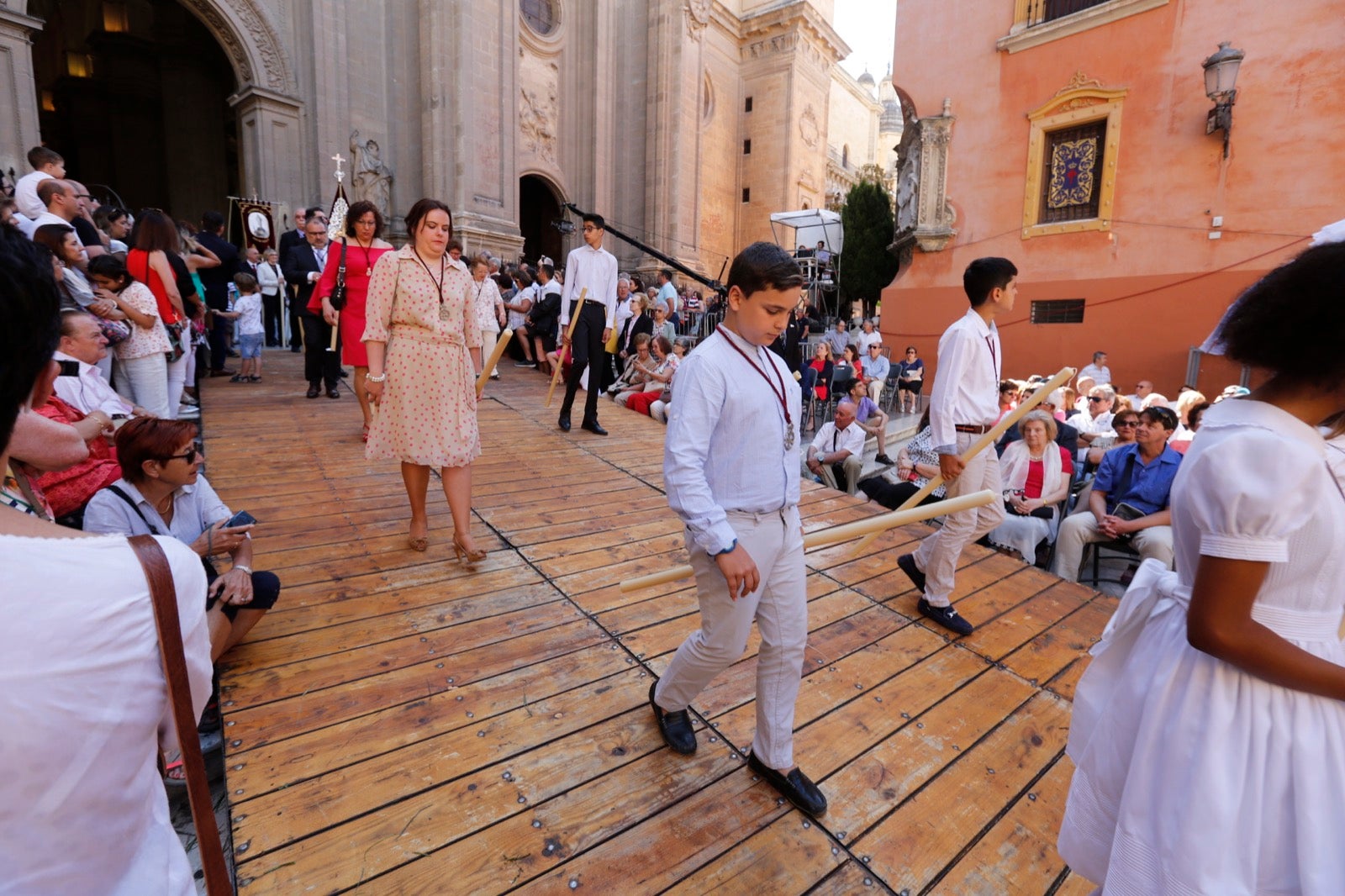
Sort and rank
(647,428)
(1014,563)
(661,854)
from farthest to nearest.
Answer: (647,428)
(1014,563)
(661,854)

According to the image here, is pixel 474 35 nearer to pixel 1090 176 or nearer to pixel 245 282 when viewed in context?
pixel 245 282

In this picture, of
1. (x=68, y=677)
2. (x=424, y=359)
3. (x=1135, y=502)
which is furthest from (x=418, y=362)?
(x=1135, y=502)

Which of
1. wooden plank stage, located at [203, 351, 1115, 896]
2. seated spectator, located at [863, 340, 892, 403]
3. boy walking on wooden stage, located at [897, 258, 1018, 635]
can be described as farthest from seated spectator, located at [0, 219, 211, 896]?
seated spectator, located at [863, 340, 892, 403]

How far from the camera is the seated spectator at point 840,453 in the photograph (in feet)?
22.3

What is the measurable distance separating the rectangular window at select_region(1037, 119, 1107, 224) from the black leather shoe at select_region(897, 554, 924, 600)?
35.8 ft

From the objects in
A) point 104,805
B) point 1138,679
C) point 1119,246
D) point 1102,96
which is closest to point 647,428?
point 1138,679

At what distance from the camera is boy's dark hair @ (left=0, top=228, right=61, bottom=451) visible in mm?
729

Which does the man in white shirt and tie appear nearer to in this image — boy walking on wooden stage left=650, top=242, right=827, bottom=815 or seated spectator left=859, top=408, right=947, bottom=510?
seated spectator left=859, top=408, right=947, bottom=510

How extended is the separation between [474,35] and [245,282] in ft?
32.0

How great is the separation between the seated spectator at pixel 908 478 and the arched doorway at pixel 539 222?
677 inches

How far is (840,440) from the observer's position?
7.03 metres

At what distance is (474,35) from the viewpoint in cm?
1510

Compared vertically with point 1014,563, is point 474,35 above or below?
above

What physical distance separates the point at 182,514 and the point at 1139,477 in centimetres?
589
